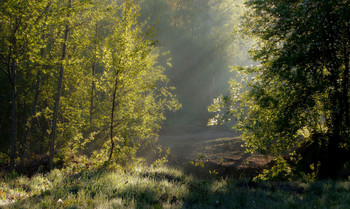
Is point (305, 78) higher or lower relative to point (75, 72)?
lower

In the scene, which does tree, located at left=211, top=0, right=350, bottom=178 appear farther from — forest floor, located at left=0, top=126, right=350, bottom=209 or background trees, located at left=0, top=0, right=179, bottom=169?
background trees, located at left=0, top=0, right=179, bottom=169

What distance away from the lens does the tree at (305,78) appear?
287 inches

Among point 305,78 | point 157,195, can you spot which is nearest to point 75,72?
point 157,195

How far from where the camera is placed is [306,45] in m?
7.45

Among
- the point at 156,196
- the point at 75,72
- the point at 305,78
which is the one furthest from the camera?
the point at 75,72

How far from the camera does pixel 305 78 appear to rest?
725cm

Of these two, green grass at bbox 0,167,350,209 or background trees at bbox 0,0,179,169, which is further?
background trees at bbox 0,0,179,169

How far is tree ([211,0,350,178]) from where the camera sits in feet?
23.9

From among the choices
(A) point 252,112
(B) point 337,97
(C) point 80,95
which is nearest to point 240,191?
(A) point 252,112

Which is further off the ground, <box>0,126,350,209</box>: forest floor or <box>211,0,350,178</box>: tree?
<box>211,0,350,178</box>: tree

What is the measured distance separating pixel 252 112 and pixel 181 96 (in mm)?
31493

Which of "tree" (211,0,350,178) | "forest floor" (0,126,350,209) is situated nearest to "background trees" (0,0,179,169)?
"forest floor" (0,126,350,209)

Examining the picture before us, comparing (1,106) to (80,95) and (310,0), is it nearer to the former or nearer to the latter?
(80,95)

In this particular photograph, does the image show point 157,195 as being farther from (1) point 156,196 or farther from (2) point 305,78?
(2) point 305,78
